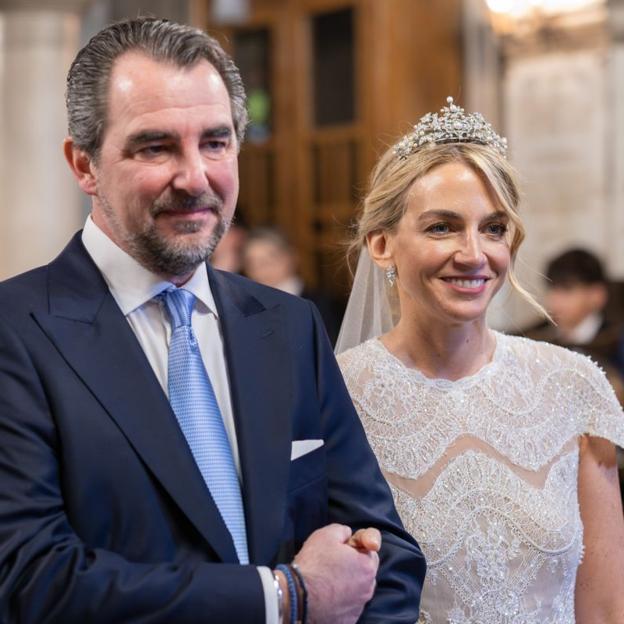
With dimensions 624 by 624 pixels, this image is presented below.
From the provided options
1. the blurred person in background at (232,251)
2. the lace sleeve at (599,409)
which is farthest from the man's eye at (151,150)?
the blurred person in background at (232,251)

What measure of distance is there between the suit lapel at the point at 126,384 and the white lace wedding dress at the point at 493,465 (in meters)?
0.89

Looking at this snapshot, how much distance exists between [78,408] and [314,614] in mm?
543

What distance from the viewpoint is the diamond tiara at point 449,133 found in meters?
3.03

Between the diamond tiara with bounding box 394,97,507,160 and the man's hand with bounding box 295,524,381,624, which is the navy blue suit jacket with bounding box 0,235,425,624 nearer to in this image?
the man's hand with bounding box 295,524,381,624

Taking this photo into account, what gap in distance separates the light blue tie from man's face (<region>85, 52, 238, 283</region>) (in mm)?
152

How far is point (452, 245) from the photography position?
9.37 feet

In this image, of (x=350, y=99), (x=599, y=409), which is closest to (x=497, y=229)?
(x=599, y=409)

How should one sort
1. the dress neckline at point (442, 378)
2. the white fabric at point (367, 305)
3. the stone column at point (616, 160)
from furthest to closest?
the stone column at point (616, 160), the white fabric at point (367, 305), the dress neckline at point (442, 378)

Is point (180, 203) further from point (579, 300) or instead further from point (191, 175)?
point (579, 300)

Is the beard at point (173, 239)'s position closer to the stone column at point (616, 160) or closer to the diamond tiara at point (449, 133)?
the diamond tiara at point (449, 133)

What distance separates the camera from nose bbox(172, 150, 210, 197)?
7.00ft

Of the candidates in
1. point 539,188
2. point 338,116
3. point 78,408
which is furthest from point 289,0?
point 78,408

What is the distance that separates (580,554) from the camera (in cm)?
293

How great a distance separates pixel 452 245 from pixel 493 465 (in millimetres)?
558
